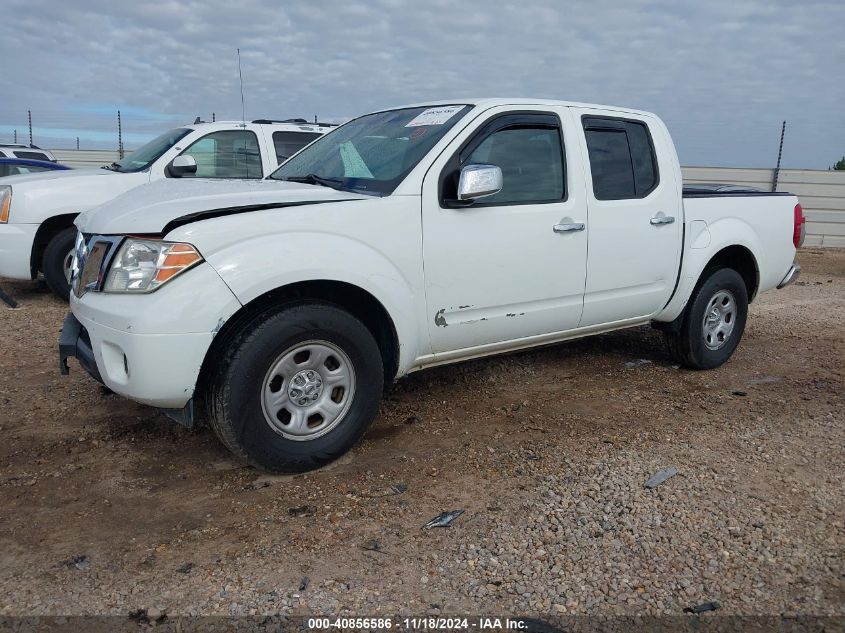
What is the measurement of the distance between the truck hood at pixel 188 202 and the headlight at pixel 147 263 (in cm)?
7

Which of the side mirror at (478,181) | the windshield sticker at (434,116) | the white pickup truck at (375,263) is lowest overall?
the white pickup truck at (375,263)

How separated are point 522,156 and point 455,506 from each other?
210 cm

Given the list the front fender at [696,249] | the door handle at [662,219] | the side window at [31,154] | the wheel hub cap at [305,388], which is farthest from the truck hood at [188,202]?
the side window at [31,154]

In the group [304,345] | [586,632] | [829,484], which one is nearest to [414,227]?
[304,345]

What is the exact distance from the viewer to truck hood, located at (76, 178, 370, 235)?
3.11m

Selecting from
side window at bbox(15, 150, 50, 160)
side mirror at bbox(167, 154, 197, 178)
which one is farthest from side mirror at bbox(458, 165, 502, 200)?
side window at bbox(15, 150, 50, 160)

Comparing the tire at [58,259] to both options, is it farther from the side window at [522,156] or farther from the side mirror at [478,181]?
the side mirror at [478,181]

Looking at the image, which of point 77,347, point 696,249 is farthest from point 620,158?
point 77,347

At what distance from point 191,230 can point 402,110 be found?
1896 mm

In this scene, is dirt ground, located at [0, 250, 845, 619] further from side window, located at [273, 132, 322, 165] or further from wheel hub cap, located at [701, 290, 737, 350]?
side window, located at [273, 132, 322, 165]

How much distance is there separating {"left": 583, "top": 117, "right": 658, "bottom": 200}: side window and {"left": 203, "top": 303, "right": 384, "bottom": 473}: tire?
6.49 ft

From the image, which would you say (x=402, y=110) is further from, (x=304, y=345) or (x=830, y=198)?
(x=830, y=198)

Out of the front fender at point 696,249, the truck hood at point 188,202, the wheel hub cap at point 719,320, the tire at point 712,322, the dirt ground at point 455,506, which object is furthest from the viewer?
the wheel hub cap at point 719,320

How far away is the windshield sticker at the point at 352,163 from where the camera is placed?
3.96m
